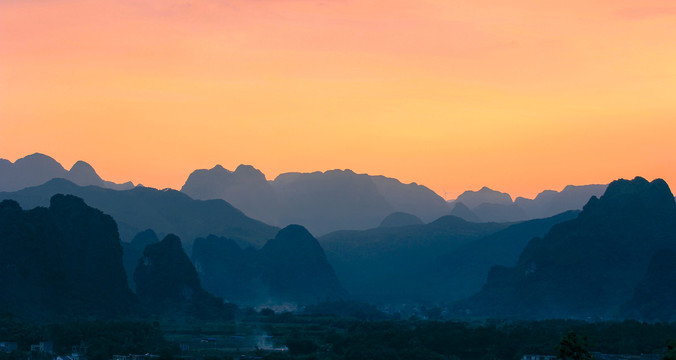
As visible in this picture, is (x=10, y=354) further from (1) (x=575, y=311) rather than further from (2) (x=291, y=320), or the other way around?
(1) (x=575, y=311)

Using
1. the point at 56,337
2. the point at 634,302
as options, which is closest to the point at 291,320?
the point at 634,302

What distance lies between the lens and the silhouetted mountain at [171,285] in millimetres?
176738

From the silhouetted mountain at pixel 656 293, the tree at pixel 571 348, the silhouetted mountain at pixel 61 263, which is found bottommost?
the tree at pixel 571 348

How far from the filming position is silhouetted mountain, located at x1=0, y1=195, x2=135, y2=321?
144m

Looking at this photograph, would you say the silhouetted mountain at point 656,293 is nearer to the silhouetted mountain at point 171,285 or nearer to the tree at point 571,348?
the silhouetted mountain at point 171,285

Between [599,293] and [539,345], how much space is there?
92011mm

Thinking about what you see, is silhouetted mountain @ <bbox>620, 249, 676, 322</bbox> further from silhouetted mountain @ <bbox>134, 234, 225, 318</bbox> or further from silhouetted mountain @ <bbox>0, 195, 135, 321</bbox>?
silhouetted mountain @ <bbox>0, 195, 135, 321</bbox>

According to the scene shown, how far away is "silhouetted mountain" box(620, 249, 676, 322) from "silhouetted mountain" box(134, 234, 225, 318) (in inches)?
2552

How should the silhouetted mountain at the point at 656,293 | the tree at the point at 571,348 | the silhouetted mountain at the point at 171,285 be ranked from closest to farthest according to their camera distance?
the tree at the point at 571,348 → the silhouetted mountain at the point at 656,293 → the silhouetted mountain at the point at 171,285

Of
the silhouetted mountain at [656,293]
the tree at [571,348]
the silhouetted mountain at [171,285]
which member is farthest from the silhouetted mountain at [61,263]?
the tree at [571,348]

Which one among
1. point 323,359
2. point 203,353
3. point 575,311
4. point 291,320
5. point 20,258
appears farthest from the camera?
point 575,311

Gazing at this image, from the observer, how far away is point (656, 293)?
170 m

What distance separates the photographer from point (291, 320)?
170 meters

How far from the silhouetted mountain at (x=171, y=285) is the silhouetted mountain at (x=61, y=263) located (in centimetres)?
1220
